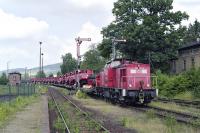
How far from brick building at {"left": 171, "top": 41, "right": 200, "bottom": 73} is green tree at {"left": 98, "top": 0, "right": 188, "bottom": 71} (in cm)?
305

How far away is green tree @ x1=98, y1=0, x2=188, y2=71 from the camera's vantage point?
2849 inches

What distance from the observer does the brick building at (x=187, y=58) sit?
74.3m

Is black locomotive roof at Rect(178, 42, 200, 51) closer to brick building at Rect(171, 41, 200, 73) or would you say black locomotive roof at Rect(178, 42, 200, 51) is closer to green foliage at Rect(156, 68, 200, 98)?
brick building at Rect(171, 41, 200, 73)

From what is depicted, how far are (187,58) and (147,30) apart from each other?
11.3 meters

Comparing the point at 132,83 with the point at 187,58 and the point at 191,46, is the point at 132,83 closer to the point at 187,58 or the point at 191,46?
the point at 191,46

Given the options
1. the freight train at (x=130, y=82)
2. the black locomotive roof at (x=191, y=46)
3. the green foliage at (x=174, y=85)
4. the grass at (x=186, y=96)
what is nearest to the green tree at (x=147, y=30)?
the black locomotive roof at (x=191, y=46)

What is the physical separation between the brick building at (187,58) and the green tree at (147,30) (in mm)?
3051

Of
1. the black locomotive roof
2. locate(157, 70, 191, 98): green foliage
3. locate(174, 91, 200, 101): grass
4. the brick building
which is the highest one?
the black locomotive roof

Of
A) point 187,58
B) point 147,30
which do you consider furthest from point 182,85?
point 187,58

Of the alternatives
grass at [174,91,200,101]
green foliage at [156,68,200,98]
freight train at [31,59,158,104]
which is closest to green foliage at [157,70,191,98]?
green foliage at [156,68,200,98]

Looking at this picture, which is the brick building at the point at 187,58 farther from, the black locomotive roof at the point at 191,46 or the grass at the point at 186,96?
the grass at the point at 186,96

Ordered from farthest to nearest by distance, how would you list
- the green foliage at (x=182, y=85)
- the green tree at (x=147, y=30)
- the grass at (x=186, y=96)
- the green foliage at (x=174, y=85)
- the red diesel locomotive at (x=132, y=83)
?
1. the green tree at (x=147, y=30)
2. the green foliage at (x=174, y=85)
3. the green foliage at (x=182, y=85)
4. the grass at (x=186, y=96)
5. the red diesel locomotive at (x=132, y=83)

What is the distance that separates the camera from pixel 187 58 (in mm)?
79500

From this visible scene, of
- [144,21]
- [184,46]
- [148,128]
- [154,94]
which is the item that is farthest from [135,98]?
[184,46]
